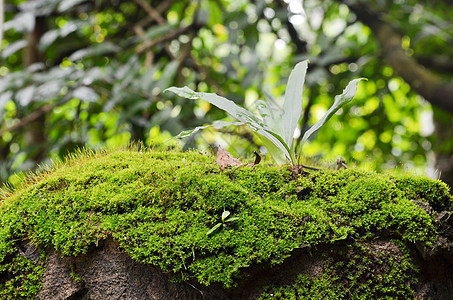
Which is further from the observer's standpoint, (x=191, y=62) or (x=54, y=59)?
Answer: (x=54, y=59)

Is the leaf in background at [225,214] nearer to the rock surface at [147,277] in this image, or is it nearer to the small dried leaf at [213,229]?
the small dried leaf at [213,229]

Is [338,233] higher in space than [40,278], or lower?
lower

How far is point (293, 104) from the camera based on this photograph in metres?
1.35

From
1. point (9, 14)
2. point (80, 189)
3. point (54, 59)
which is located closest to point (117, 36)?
point (54, 59)

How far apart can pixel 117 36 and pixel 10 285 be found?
3.32 m

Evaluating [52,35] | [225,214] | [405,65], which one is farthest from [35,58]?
[405,65]

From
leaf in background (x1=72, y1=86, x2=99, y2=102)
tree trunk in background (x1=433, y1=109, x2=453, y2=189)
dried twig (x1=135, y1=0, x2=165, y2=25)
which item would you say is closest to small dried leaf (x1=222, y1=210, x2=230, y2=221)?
leaf in background (x1=72, y1=86, x2=99, y2=102)

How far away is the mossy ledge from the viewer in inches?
40.3

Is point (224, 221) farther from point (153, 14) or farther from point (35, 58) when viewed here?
point (35, 58)

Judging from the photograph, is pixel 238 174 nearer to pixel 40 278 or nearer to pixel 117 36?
pixel 40 278

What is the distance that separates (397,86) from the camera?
4.77m

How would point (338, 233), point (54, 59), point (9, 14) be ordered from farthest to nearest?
point (54, 59) < point (9, 14) < point (338, 233)

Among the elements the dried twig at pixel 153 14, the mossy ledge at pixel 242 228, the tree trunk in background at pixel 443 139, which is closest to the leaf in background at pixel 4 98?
the mossy ledge at pixel 242 228

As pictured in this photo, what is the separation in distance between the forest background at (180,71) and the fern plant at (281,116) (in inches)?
25.3
